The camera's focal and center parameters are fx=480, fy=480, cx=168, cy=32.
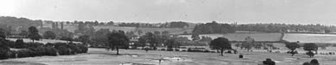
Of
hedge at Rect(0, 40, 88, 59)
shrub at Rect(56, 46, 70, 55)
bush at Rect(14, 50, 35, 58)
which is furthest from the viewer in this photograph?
shrub at Rect(56, 46, 70, 55)

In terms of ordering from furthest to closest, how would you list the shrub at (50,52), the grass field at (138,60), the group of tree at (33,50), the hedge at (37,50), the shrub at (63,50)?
1. the shrub at (63,50)
2. the shrub at (50,52)
3. the group of tree at (33,50)
4. the hedge at (37,50)
5. the grass field at (138,60)

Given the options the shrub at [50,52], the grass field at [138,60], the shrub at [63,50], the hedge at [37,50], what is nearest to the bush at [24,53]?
the hedge at [37,50]

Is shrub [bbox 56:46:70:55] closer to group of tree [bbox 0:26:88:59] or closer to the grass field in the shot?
group of tree [bbox 0:26:88:59]

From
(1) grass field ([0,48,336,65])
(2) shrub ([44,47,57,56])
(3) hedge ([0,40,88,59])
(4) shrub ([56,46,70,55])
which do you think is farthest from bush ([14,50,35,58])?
(4) shrub ([56,46,70,55])

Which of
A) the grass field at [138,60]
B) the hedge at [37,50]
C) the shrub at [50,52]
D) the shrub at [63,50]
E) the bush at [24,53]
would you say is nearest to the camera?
the grass field at [138,60]

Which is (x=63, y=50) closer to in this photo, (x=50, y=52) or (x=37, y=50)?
(x=50, y=52)

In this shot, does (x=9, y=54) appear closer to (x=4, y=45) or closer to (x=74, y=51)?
(x=4, y=45)

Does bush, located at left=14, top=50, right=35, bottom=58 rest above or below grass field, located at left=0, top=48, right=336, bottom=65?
above

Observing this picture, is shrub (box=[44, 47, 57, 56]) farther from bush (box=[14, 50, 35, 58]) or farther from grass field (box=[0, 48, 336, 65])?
bush (box=[14, 50, 35, 58])

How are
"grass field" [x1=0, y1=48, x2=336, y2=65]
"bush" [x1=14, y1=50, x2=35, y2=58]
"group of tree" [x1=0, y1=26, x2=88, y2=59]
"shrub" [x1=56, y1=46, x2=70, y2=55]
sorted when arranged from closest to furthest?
"grass field" [x1=0, y1=48, x2=336, y2=65] → "group of tree" [x1=0, y1=26, x2=88, y2=59] → "bush" [x1=14, y1=50, x2=35, y2=58] → "shrub" [x1=56, y1=46, x2=70, y2=55]

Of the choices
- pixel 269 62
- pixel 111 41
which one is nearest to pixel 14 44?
pixel 111 41

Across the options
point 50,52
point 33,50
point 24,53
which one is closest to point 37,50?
point 33,50

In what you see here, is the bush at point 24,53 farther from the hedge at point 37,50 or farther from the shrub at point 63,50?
the shrub at point 63,50

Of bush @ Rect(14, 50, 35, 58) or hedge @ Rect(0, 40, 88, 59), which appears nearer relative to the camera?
hedge @ Rect(0, 40, 88, 59)
